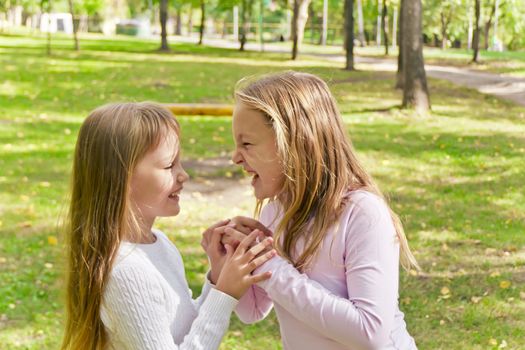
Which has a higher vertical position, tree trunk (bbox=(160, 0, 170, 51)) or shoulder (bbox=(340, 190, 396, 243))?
tree trunk (bbox=(160, 0, 170, 51))

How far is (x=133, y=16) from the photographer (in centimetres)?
9244

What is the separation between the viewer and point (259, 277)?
2.34 m

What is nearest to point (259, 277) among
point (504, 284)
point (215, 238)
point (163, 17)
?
point (215, 238)

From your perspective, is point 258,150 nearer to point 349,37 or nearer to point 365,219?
point 365,219

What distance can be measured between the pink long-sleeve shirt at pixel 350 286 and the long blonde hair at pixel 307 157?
38 mm

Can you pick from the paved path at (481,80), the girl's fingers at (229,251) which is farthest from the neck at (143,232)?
the paved path at (481,80)

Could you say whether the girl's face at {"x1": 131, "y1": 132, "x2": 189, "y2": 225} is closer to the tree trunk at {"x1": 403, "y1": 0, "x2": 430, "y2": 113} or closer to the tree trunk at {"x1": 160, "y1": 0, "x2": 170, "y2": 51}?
the tree trunk at {"x1": 403, "y1": 0, "x2": 430, "y2": 113}

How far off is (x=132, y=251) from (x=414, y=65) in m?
13.9

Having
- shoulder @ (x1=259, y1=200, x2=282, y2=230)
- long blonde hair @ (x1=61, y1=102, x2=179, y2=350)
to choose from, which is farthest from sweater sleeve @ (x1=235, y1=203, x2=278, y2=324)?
long blonde hair @ (x1=61, y1=102, x2=179, y2=350)

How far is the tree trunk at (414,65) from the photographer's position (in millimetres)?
15672

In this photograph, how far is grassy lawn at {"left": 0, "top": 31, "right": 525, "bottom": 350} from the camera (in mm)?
5514

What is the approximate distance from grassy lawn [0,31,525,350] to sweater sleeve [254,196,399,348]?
0.62 metres

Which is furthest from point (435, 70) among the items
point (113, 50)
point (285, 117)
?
point (285, 117)

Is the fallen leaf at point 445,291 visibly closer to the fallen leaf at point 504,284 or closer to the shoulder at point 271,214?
the fallen leaf at point 504,284
